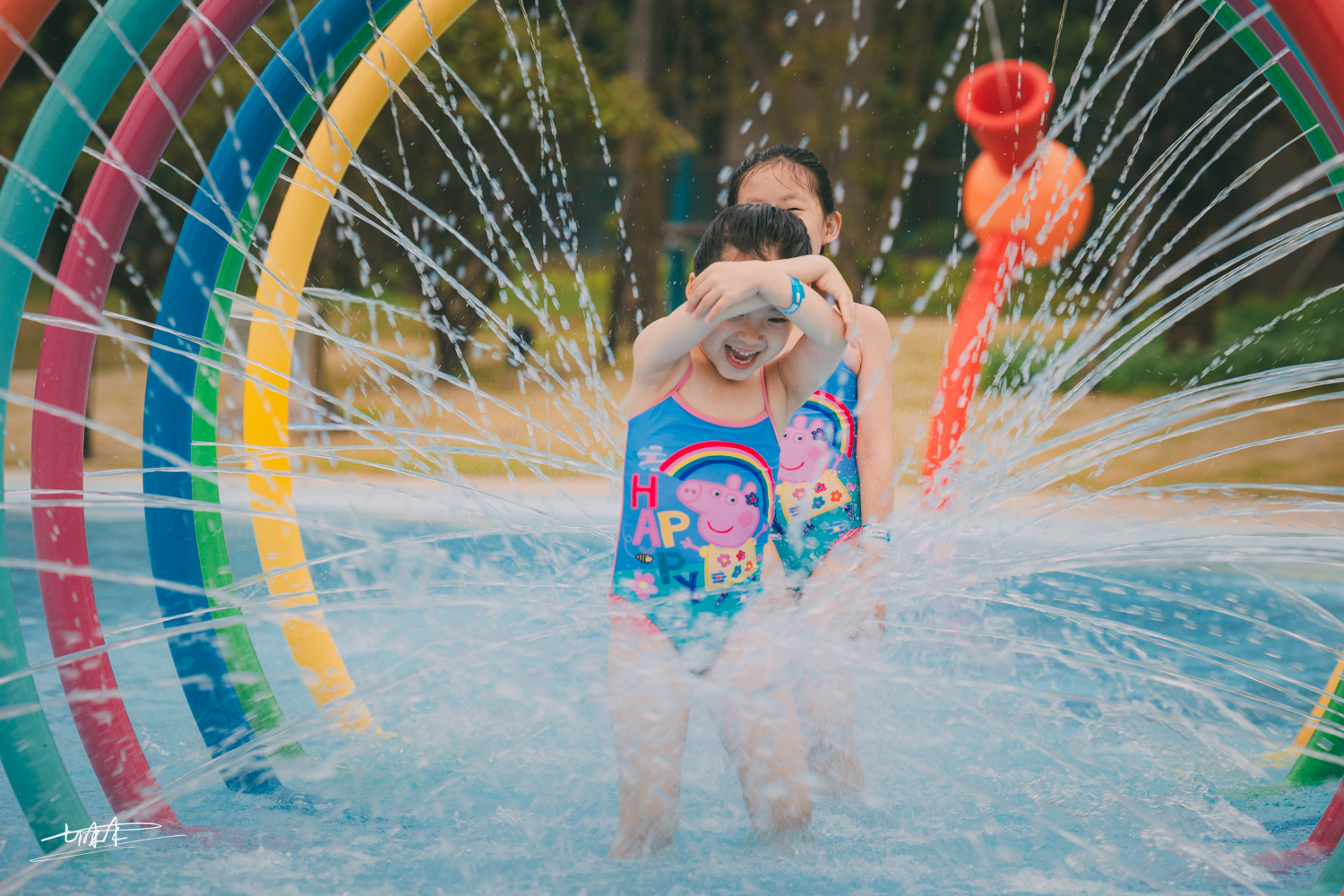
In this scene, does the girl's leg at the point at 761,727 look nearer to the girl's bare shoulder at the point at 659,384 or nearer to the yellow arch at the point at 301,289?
the girl's bare shoulder at the point at 659,384

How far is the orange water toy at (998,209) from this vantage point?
4.18 metres

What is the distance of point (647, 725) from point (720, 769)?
1.01 metres

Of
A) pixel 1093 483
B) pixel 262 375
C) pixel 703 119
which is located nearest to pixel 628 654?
pixel 262 375

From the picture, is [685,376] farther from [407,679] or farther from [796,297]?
[407,679]

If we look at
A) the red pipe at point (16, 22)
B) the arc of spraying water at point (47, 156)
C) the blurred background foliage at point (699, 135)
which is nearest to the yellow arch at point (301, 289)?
the arc of spraying water at point (47, 156)

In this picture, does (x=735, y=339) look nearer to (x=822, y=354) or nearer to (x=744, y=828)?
(x=822, y=354)

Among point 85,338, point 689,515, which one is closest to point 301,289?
point 85,338

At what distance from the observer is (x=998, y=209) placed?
4.52m

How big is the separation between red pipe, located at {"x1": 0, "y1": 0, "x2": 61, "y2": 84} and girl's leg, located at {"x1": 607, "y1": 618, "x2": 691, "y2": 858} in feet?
5.73

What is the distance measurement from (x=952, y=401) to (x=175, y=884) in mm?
3056

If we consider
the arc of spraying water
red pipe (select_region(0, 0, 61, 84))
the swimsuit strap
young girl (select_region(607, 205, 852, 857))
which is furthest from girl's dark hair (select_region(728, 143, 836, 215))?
red pipe (select_region(0, 0, 61, 84))

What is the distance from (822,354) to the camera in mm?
2637

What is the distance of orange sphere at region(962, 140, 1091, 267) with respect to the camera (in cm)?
451

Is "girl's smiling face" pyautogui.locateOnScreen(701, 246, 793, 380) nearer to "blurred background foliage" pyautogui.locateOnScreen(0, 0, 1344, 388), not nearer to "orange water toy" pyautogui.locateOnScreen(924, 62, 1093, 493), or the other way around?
"orange water toy" pyautogui.locateOnScreen(924, 62, 1093, 493)
